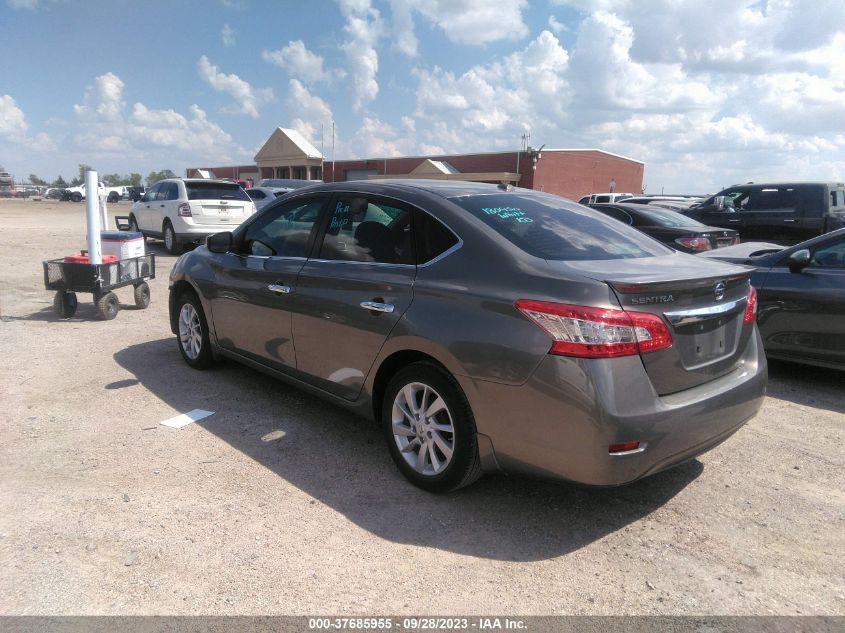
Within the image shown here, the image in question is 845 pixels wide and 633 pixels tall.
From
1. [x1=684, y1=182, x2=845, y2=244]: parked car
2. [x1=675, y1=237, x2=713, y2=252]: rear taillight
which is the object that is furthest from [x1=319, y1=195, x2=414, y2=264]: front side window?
[x1=684, y1=182, x2=845, y2=244]: parked car

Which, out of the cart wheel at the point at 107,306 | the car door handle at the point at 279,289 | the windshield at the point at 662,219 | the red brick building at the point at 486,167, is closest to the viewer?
the car door handle at the point at 279,289

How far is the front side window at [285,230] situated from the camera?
439cm

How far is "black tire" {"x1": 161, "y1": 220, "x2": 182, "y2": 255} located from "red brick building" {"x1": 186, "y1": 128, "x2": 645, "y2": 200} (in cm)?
2569

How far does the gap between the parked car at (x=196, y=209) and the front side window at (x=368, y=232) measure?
10.4 m

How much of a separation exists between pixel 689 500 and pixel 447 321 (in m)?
1.74

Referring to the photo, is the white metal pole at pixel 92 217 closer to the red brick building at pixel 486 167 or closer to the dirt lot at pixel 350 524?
the dirt lot at pixel 350 524

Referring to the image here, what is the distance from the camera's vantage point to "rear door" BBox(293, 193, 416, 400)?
3594mm

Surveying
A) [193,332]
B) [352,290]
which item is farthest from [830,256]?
[193,332]

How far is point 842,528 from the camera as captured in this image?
325 cm

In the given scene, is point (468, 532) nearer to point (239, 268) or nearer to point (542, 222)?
point (542, 222)

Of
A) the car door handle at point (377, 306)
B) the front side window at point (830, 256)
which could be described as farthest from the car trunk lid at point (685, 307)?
the front side window at point (830, 256)

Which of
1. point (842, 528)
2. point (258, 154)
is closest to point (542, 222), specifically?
point (842, 528)

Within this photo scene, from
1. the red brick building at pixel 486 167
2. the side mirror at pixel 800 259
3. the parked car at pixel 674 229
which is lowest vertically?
the side mirror at pixel 800 259

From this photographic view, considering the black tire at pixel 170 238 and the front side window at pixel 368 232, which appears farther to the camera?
the black tire at pixel 170 238
